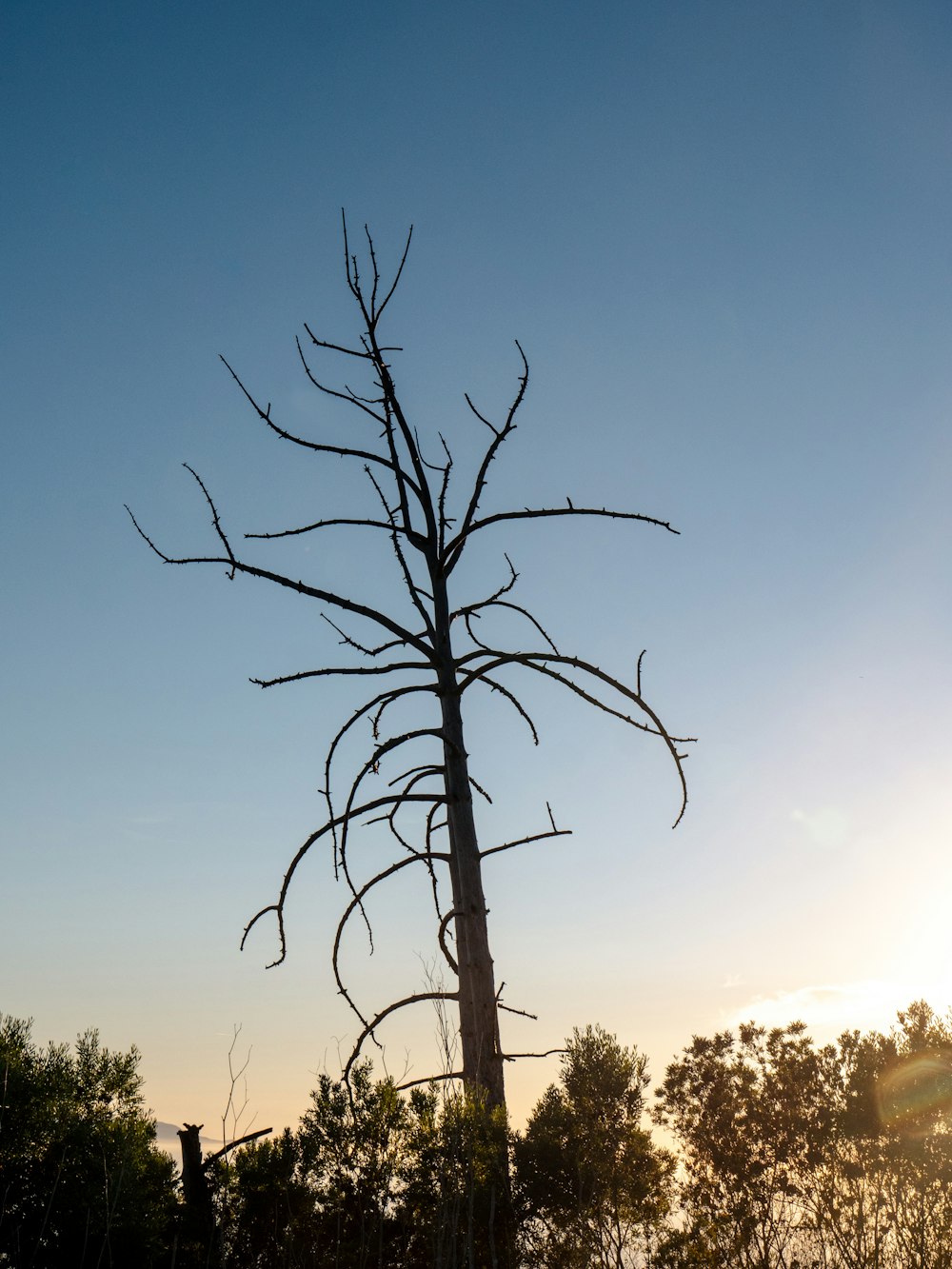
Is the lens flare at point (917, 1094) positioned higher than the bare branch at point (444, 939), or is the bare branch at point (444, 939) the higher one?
the bare branch at point (444, 939)

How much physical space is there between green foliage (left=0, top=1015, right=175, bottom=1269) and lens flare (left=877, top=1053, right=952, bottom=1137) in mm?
15830

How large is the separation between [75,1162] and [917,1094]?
58.9 feet

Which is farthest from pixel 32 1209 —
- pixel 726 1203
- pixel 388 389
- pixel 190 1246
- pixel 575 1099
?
pixel 388 389

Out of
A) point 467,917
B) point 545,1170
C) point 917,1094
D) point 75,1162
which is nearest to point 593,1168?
point 467,917

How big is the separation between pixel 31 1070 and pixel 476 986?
18.2 metres

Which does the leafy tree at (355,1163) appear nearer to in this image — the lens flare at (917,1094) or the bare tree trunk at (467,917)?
the bare tree trunk at (467,917)

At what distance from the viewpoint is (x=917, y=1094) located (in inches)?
797

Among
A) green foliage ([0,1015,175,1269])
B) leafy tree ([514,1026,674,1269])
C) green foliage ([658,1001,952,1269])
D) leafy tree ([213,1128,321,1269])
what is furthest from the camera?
green foliage ([658,1001,952,1269])

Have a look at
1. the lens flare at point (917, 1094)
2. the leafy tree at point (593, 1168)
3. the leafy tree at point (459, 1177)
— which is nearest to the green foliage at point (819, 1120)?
the lens flare at point (917, 1094)

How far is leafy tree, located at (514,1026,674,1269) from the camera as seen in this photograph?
5.86 m

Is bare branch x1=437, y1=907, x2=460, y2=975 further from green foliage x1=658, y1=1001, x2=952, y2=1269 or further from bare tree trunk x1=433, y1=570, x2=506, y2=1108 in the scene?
green foliage x1=658, y1=1001, x2=952, y2=1269

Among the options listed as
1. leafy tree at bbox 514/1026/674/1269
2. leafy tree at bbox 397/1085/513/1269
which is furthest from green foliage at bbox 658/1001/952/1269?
leafy tree at bbox 397/1085/513/1269

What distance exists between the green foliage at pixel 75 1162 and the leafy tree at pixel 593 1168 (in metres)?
→ 6.07

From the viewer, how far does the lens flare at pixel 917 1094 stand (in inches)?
781
